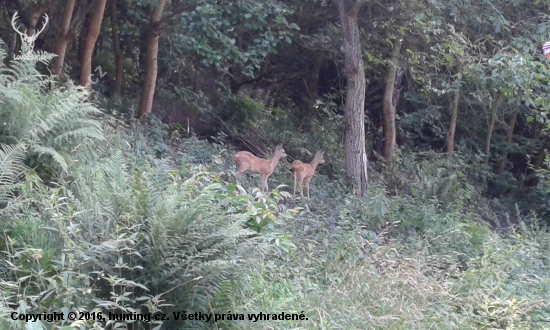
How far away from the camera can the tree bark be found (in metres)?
13.5

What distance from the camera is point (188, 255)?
5227 mm

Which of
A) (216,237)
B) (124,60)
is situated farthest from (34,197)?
(124,60)

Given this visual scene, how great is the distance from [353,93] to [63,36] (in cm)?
596

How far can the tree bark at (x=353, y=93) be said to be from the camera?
1348cm

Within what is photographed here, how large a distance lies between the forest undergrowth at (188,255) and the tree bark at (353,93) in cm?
378

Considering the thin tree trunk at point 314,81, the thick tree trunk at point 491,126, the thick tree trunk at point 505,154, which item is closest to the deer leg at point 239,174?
the thin tree trunk at point 314,81

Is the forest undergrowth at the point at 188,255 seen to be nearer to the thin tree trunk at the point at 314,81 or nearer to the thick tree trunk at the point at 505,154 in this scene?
the thin tree trunk at the point at 314,81

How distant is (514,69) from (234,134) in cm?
766

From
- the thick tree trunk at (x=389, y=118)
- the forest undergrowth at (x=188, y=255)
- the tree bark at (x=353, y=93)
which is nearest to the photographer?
the forest undergrowth at (x=188, y=255)

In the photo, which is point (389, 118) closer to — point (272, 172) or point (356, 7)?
point (272, 172)

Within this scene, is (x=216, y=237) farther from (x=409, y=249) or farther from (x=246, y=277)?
(x=409, y=249)

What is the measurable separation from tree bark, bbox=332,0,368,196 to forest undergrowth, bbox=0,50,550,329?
3.78 metres

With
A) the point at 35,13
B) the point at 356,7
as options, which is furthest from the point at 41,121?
the point at 35,13

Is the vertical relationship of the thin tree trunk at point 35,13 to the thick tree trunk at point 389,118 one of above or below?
above
